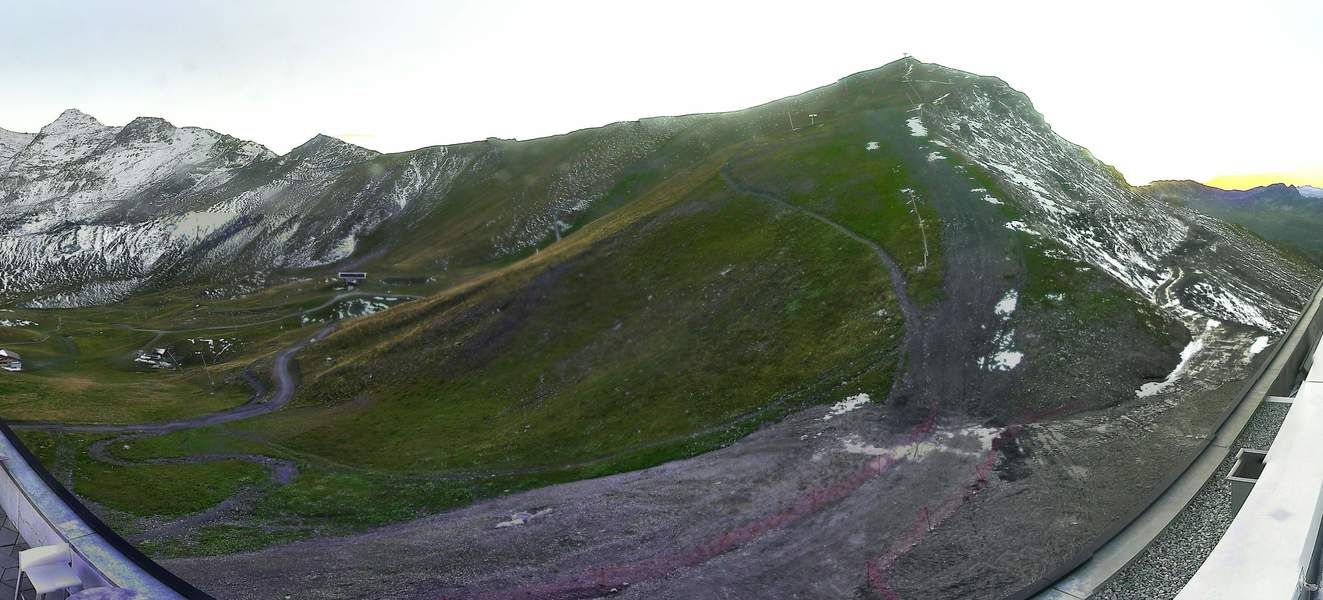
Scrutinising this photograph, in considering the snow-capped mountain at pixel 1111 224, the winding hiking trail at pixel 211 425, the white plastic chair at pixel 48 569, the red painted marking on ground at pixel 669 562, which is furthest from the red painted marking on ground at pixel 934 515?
the winding hiking trail at pixel 211 425

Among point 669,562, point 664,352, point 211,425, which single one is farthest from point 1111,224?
point 211,425

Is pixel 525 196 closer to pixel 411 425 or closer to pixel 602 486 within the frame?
pixel 411 425

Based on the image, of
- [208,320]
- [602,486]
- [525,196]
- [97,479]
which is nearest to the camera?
[602,486]

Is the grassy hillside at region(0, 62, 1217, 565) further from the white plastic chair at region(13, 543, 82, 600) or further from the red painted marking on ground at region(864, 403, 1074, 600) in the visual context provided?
the white plastic chair at region(13, 543, 82, 600)

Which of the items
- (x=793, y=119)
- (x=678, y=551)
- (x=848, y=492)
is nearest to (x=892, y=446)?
(x=848, y=492)

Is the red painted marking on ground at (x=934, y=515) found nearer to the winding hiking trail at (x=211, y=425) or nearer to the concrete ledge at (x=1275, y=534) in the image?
the concrete ledge at (x=1275, y=534)

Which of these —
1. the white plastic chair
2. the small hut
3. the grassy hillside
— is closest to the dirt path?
the grassy hillside

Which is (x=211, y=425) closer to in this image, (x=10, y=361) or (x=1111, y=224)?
(x=10, y=361)
